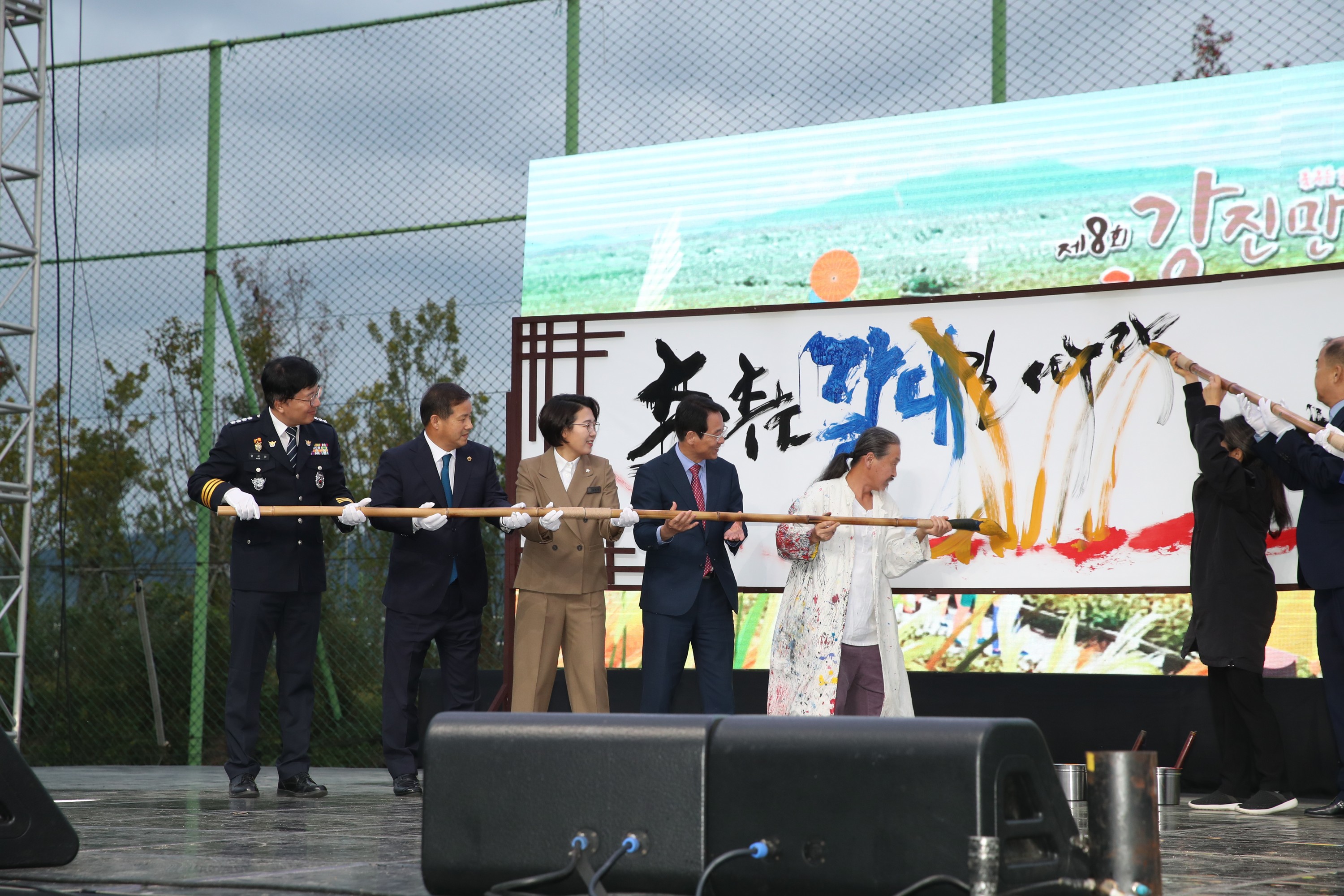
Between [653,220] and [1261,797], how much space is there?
3.78 meters

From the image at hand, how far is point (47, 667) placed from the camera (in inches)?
366

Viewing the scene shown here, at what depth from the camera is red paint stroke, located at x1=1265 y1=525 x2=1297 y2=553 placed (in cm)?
559

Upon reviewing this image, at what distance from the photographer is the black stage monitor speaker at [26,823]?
3.34 m

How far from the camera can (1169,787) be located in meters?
5.36

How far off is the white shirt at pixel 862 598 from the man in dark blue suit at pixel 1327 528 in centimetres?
152

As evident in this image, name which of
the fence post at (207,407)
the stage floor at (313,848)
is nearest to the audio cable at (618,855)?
the stage floor at (313,848)

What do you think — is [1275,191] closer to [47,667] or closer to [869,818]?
[869,818]

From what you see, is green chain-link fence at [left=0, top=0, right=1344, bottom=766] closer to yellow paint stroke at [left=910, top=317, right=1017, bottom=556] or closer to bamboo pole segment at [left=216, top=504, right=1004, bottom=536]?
yellow paint stroke at [left=910, top=317, right=1017, bottom=556]

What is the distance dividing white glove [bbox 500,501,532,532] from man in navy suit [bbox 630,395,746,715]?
43 centimetres

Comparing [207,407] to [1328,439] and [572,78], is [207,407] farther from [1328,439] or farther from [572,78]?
[1328,439]

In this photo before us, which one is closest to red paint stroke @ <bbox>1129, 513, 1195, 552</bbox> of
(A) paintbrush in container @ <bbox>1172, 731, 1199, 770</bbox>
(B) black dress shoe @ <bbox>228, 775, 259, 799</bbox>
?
(A) paintbrush in container @ <bbox>1172, 731, 1199, 770</bbox>

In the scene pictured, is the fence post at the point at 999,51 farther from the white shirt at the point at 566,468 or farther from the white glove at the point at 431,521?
the white glove at the point at 431,521

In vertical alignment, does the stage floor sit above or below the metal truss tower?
below

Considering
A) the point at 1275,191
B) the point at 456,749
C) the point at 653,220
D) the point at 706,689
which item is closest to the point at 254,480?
the point at 706,689
